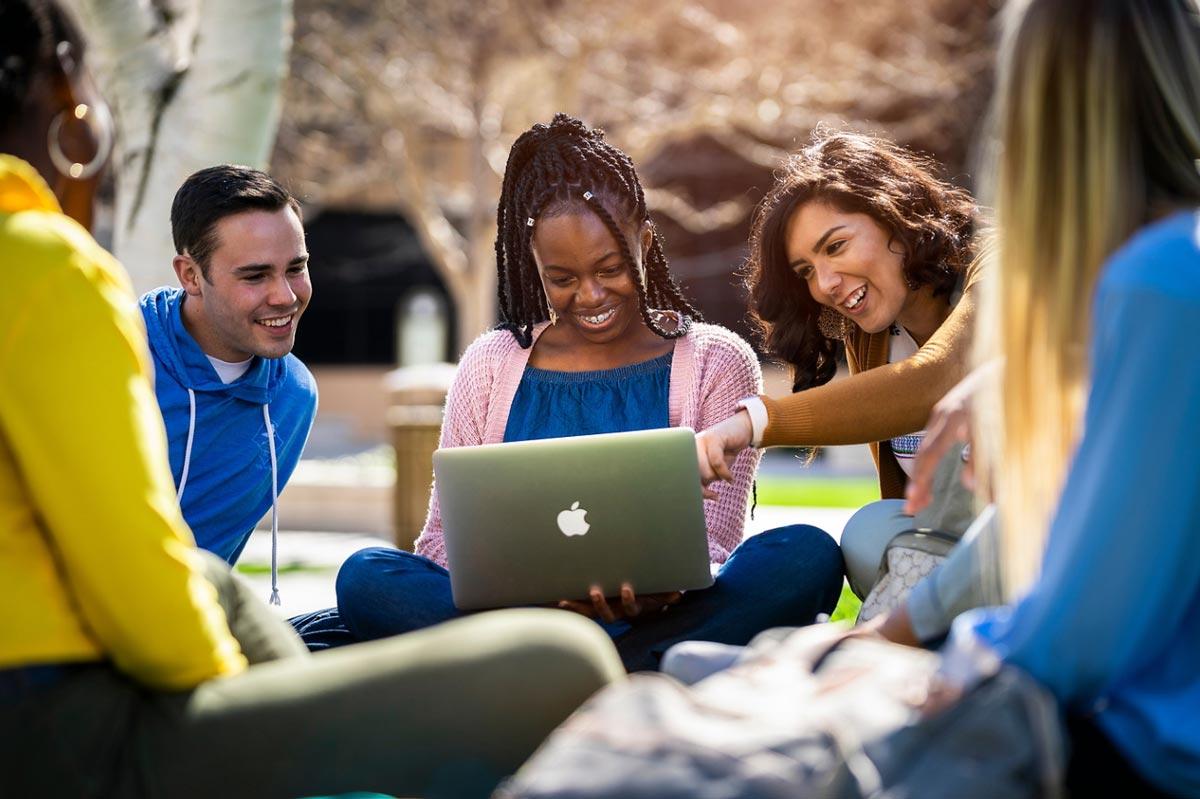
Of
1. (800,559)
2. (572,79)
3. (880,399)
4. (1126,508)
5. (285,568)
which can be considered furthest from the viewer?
(572,79)

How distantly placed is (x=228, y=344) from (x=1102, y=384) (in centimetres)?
228

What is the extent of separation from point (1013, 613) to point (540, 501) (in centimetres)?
121

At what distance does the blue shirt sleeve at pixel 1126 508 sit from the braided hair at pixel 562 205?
1.99m

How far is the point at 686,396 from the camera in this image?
346 cm

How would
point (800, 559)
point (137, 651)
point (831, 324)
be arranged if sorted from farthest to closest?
point (831, 324) → point (800, 559) → point (137, 651)

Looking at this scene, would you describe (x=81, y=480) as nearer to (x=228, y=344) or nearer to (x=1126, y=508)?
(x=1126, y=508)

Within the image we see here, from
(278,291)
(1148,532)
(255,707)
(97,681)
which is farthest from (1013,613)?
(278,291)

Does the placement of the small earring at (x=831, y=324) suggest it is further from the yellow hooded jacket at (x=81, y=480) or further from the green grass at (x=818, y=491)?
the green grass at (x=818, y=491)

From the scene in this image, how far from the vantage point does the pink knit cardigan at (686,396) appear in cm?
345

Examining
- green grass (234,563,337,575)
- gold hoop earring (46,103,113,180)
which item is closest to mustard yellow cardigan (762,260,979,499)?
gold hoop earring (46,103,113,180)

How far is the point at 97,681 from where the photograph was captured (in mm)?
1812

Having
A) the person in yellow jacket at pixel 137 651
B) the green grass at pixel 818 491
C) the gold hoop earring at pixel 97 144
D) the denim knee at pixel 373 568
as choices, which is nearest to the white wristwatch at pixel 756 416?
the denim knee at pixel 373 568

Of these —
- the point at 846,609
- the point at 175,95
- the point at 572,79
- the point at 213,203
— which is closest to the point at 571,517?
the point at 213,203

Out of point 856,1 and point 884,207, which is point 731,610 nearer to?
point 884,207
